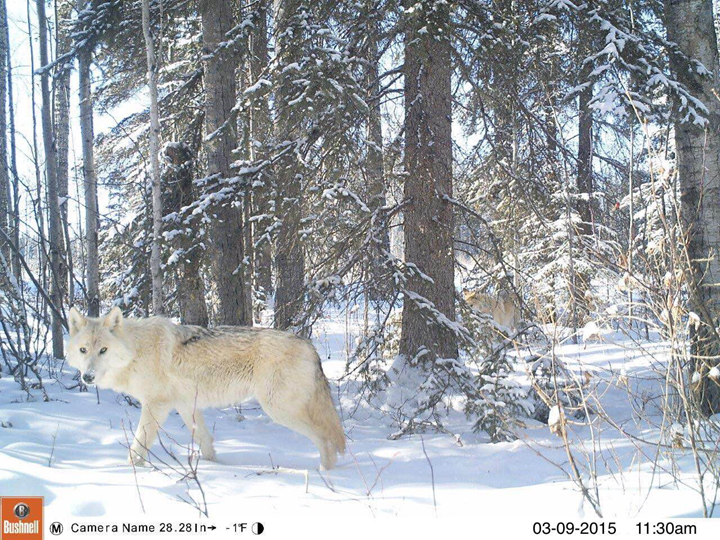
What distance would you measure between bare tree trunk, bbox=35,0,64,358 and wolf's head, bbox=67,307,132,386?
3.72m

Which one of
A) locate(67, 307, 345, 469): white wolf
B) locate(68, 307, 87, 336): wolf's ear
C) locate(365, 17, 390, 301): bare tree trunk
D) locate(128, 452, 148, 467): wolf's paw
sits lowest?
locate(128, 452, 148, 467): wolf's paw

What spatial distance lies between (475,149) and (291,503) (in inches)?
299

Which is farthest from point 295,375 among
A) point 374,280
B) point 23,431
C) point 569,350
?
point 569,350

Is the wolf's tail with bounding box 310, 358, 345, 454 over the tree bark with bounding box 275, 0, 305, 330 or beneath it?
beneath

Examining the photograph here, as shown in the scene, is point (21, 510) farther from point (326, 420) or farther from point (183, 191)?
point (183, 191)

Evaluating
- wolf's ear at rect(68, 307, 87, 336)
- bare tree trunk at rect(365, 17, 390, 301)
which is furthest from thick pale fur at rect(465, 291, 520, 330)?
wolf's ear at rect(68, 307, 87, 336)

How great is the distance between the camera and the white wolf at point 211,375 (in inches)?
205

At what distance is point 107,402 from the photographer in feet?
24.6

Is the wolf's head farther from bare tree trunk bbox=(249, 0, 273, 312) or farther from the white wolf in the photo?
bare tree trunk bbox=(249, 0, 273, 312)

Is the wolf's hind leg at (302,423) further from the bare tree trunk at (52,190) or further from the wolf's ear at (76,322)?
the bare tree trunk at (52,190)

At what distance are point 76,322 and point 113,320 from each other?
13.7 inches

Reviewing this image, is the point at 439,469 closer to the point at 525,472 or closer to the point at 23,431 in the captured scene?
the point at 525,472

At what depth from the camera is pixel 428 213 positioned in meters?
7.49

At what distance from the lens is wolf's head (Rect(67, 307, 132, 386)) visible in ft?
16.4
